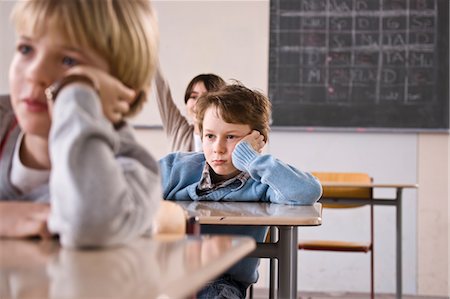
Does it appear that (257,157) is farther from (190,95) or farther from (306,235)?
(306,235)

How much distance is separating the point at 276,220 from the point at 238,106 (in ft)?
2.84

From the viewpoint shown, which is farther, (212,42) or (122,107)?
(212,42)

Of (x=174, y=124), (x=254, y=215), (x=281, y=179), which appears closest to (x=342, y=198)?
(x=174, y=124)

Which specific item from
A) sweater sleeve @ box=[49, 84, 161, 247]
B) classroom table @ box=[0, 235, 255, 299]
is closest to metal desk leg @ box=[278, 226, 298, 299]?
classroom table @ box=[0, 235, 255, 299]

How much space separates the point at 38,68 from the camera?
878 mm

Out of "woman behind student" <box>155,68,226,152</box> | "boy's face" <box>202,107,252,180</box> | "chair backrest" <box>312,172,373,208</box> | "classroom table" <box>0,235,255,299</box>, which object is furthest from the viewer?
"chair backrest" <box>312,172,373,208</box>

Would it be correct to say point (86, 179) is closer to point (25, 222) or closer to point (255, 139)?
point (25, 222)

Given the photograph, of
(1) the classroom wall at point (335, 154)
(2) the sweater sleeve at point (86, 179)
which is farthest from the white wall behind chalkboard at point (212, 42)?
(2) the sweater sleeve at point (86, 179)

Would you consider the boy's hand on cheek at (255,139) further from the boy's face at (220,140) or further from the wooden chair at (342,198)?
the wooden chair at (342,198)

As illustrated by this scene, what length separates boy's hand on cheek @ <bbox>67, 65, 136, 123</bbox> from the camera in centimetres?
87

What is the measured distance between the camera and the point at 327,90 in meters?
5.46

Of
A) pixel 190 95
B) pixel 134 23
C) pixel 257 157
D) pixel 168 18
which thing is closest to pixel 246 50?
pixel 168 18

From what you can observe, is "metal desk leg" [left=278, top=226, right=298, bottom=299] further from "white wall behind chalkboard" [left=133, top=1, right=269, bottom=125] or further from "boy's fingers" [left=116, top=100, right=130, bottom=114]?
"white wall behind chalkboard" [left=133, top=1, right=269, bottom=125]

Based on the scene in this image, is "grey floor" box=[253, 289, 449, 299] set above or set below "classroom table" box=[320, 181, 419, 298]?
below
